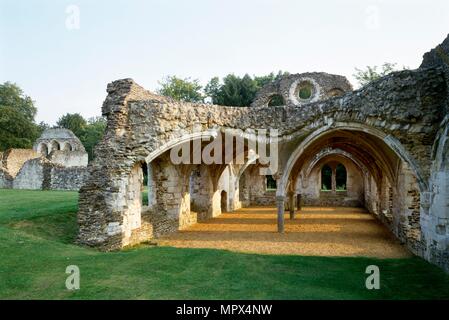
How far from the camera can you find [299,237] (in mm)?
11594

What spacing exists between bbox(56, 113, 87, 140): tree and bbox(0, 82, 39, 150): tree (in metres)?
8.86

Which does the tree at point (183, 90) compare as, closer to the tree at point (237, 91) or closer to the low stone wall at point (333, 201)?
the tree at point (237, 91)

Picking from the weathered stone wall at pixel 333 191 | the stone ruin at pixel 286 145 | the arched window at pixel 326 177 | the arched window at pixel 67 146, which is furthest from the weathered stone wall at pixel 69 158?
the stone ruin at pixel 286 145

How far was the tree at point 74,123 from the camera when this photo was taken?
54750 mm

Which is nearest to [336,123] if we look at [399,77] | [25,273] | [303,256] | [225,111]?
[399,77]

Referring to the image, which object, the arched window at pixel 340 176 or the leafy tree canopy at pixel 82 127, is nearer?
the arched window at pixel 340 176

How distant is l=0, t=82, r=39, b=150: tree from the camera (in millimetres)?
40875

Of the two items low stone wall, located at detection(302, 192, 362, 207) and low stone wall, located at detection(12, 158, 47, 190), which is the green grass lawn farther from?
low stone wall, located at detection(12, 158, 47, 190)

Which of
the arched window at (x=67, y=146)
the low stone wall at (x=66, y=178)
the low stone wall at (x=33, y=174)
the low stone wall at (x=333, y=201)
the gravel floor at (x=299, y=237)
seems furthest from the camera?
the arched window at (x=67, y=146)

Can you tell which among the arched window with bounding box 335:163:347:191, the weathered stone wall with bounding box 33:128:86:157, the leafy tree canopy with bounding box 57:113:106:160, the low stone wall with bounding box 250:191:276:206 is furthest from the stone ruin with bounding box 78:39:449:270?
the leafy tree canopy with bounding box 57:113:106:160

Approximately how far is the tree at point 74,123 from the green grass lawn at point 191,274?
48.1 meters

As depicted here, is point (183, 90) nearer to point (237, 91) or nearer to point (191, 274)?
point (237, 91)
